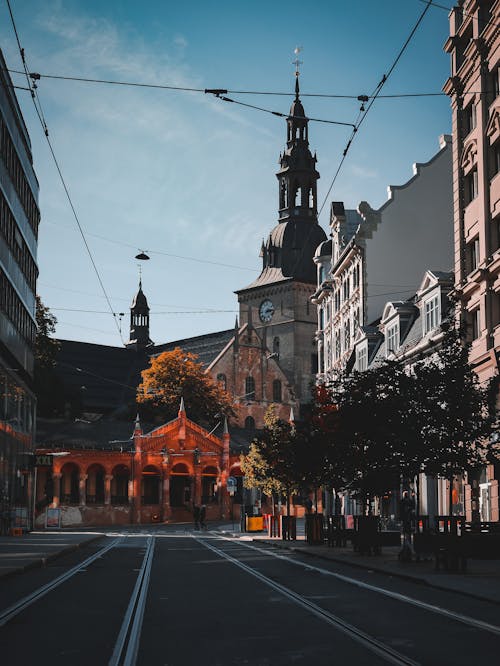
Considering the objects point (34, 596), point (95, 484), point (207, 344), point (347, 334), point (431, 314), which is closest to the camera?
point (34, 596)

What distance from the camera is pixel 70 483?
87750 mm

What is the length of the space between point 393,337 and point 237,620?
37.9 metres

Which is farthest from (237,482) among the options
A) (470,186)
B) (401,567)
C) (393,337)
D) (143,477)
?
(401,567)

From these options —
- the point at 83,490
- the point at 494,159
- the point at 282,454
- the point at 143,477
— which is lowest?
the point at 83,490

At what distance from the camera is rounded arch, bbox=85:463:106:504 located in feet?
281

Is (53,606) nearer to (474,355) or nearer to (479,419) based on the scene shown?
(479,419)

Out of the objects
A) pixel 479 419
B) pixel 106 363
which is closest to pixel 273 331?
pixel 106 363

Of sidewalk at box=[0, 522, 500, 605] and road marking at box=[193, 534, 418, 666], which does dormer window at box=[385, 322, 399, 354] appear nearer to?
sidewalk at box=[0, 522, 500, 605]

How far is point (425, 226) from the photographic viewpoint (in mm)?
56781

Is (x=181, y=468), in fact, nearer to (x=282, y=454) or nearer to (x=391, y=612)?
(x=282, y=454)

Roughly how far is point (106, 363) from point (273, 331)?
22998 millimetres

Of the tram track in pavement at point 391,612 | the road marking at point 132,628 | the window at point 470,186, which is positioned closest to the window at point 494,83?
the window at point 470,186

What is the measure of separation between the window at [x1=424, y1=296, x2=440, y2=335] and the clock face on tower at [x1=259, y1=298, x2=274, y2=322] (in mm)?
84429

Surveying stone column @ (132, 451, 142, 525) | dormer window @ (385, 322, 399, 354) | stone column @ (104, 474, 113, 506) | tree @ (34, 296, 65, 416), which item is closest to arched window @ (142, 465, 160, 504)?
stone column @ (132, 451, 142, 525)
